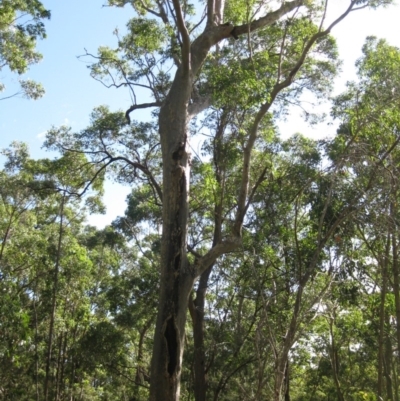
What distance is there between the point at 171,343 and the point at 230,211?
4169mm

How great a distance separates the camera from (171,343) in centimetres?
506

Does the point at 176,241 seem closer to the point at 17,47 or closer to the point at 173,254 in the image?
the point at 173,254

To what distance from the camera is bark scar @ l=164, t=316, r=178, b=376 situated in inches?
196

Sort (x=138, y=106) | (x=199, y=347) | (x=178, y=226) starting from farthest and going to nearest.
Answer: (x=199, y=347) → (x=138, y=106) → (x=178, y=226)

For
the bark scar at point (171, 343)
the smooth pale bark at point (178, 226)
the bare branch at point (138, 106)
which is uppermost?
the bare branch at point (138, 106)

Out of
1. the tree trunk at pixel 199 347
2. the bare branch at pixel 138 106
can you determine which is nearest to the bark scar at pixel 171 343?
the tree trunk at pixel 199 347

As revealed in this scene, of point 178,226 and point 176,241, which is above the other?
point 178,226

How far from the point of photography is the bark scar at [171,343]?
4988 millimetres

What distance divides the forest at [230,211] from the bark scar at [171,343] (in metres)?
0.01

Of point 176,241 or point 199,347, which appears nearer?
point 176,241

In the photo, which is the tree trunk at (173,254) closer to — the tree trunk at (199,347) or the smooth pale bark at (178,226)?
the smooth pale bark at (178,226)

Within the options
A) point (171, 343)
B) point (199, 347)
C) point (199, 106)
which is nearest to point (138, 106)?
point (199, 106)

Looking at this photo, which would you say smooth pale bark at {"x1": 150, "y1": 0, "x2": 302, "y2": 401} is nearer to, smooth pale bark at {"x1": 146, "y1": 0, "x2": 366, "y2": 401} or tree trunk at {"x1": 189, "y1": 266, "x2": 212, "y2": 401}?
smooth pale bark at {"x1": 146, "y1": 0, "x2": 366, "y2": 401}

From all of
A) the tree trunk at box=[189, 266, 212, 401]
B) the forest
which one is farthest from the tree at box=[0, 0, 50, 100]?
the tree trunk at box=[189, 266, 212, 401]
